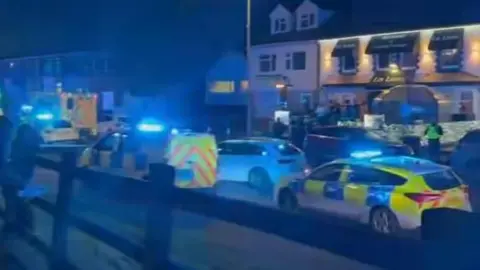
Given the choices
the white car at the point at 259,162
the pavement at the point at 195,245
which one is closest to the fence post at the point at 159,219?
the pavement at the point at 195,245

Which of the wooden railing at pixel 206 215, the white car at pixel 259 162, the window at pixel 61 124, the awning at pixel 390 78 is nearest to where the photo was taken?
the wooden railing at pixel 206 215

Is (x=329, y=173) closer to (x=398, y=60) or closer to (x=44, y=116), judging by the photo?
(x=44, y=116)

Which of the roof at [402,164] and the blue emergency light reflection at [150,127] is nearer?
the roof at [402,164]

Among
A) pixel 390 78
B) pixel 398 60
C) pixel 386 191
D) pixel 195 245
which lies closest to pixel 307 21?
pixel 398 60

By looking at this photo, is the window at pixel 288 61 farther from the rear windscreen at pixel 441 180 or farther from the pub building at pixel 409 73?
the rear windscreen at pixel 441 180

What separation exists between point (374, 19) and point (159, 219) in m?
45.6

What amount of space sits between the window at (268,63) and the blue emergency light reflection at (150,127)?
83.0 ft

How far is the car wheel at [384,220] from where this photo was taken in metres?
13.9

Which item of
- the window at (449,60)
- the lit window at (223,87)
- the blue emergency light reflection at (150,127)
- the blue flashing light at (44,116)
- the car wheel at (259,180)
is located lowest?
the car wheel at (259,180)

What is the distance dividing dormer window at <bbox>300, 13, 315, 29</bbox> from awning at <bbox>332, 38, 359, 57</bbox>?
3357 mm

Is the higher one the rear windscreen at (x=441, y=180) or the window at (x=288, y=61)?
the window at (x=288, y=61)

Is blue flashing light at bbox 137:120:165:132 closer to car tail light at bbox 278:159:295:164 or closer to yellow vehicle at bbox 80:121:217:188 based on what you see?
yellow vehicle at bbox 80:121:217:188

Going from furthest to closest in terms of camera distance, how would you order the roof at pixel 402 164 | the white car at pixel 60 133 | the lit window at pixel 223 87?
the lit window at pixel 223 87, the white car at pixel 60 133, the roof at pixel 402 164

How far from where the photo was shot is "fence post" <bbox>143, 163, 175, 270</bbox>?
4.67 m
